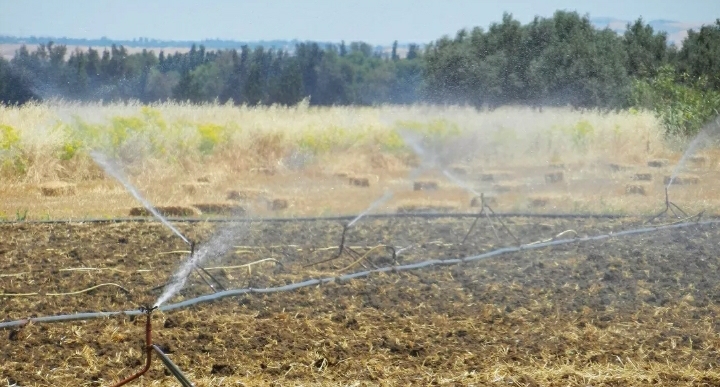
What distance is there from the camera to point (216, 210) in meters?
10.1

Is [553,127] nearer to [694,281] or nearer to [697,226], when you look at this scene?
[697,226]

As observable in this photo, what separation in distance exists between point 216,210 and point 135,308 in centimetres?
467

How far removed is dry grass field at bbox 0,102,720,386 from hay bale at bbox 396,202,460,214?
0.22ft

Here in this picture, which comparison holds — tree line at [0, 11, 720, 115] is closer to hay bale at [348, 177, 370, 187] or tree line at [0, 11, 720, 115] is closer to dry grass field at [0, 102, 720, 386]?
dry grass field at [0, 102, 720, 386]

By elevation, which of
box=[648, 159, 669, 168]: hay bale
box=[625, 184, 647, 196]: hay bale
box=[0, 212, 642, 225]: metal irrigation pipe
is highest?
box=[0, 212, 642, 225]: metal irrigation pipe

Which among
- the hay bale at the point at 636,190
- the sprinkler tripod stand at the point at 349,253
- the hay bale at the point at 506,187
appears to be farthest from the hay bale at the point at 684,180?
the sprinkler tripod stand at the point at 349,253

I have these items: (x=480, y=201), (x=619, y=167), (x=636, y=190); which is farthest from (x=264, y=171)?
(x=619, y=167)

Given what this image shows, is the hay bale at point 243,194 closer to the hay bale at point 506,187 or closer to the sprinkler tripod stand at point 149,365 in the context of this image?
the hay bale at point 506,187

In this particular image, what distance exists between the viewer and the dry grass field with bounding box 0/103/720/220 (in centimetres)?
1127

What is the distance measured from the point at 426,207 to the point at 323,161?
4.45 m

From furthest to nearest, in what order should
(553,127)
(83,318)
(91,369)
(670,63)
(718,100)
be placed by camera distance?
(670,63)
(718,100)
(553,127)
(83,318)
(91,369)

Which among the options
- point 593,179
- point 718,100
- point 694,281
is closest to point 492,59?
point 718,100

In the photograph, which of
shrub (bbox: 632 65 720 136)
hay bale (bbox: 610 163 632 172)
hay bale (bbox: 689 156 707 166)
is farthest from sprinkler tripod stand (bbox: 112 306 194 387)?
shrub (bbox: 632 65 720 136)

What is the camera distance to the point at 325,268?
6.78 metres
